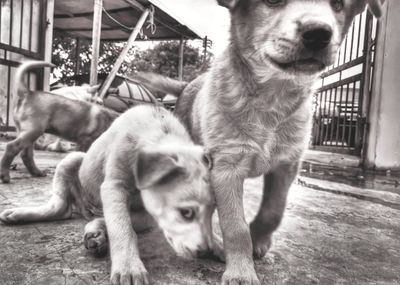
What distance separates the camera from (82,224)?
2486 mm

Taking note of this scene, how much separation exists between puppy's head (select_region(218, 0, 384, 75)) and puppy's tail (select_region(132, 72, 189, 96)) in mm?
853

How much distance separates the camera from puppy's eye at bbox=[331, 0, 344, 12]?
2.05 meters

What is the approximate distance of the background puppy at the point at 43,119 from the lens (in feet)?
13.4

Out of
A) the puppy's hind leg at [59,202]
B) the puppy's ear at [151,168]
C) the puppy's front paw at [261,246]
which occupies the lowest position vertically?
the puppy's front paw at [261,246]

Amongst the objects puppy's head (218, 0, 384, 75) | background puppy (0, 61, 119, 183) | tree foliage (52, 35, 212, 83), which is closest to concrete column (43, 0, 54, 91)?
background puppy (0, 61, 119, 183)

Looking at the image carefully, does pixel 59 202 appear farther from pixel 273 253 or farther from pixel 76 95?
pixel 76 95

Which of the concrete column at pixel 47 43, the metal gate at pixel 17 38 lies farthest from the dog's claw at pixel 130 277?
the concrete column at pixel 47 43

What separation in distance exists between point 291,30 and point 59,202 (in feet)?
5.91

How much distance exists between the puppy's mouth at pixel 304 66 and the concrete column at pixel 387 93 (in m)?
4.79

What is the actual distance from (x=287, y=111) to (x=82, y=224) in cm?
148

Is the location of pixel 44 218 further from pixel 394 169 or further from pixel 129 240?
pixel 394 169

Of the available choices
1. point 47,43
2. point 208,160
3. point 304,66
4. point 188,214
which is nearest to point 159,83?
point 208,160

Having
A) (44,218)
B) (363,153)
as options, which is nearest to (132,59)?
(363,153)

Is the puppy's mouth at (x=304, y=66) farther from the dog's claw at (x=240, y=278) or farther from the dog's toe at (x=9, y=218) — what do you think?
the dog's toe at (x=9, y=218)
